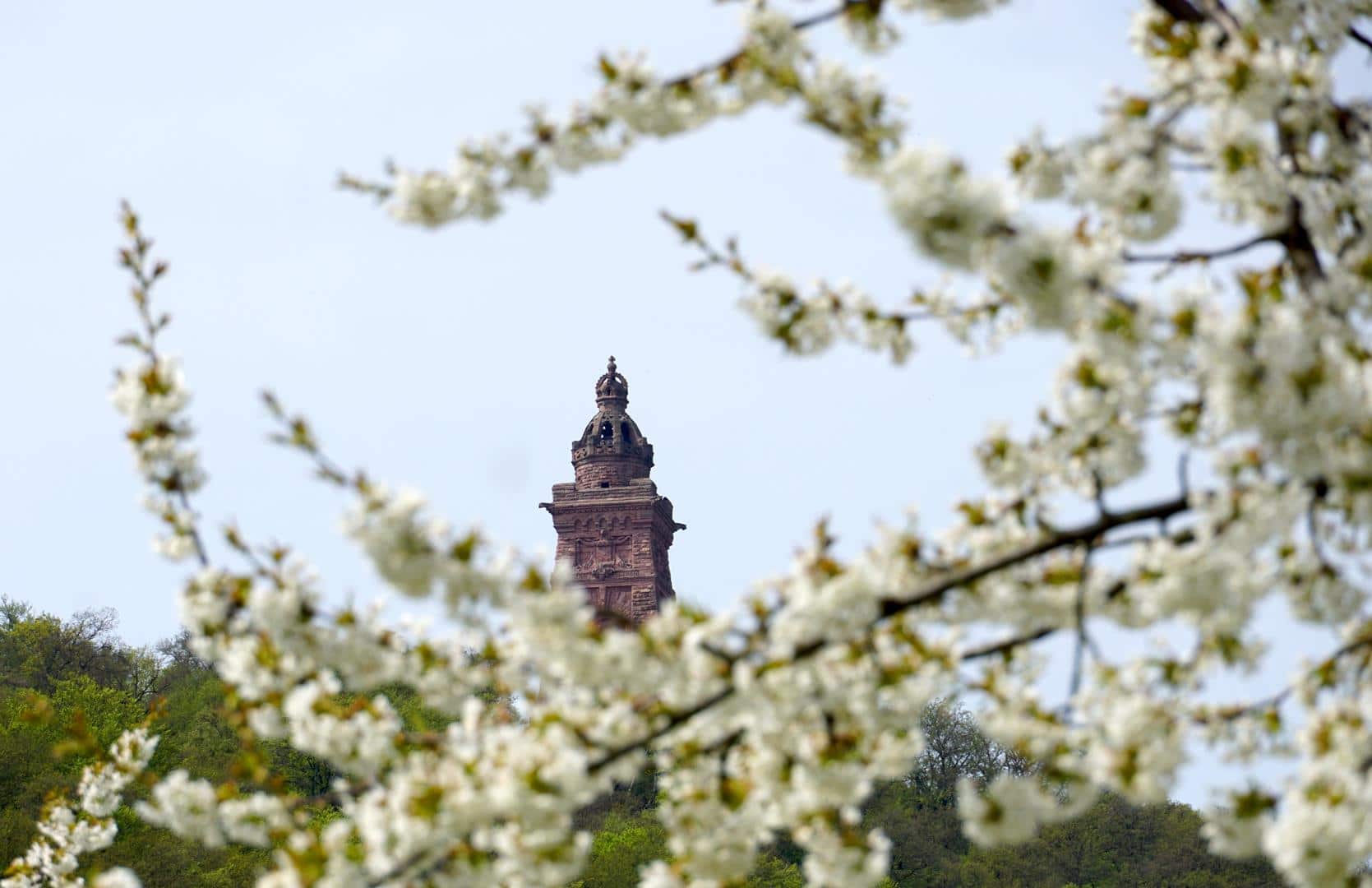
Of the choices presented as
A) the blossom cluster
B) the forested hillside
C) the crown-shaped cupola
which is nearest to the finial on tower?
the crown-shaped cupola

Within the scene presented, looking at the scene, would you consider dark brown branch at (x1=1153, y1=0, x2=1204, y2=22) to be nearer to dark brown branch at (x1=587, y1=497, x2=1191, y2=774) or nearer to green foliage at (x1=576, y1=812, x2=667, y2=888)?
dark brown branch at (x1=587, y1=497, x2=1191, y2=774)

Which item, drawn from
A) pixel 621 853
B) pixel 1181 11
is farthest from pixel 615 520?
pixel 1181 11

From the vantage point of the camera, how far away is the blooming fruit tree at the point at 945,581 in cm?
463

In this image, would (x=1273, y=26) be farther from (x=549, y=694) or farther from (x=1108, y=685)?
(x=549, y=694)

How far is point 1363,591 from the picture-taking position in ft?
18.1

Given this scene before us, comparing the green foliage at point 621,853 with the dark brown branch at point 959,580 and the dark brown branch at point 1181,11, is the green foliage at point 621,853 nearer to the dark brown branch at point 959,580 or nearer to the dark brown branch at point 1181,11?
the dark brown branch at point 1181,11

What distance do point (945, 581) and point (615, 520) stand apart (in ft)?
224

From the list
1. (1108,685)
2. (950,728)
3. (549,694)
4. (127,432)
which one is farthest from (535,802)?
(950,728)

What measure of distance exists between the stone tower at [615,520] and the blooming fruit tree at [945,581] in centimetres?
6448

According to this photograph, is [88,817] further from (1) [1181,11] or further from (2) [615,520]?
(2) [615,520]

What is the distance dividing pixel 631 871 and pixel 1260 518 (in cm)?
5123

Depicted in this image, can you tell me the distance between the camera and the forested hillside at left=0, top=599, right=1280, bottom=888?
54.6 m

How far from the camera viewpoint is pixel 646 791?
232 feet

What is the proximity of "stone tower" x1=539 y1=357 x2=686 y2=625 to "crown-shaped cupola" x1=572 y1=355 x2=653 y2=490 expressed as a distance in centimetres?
3
